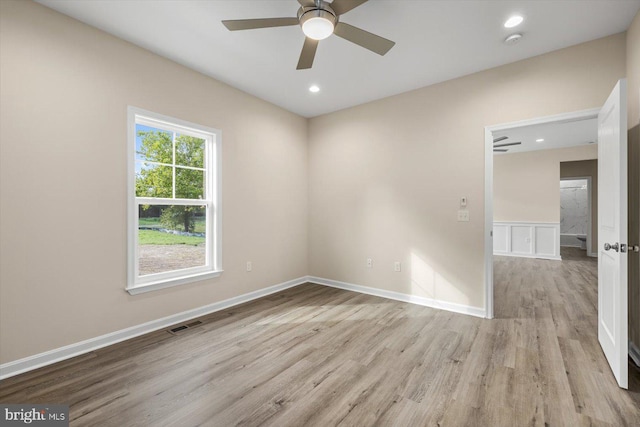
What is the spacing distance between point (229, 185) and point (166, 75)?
135cm

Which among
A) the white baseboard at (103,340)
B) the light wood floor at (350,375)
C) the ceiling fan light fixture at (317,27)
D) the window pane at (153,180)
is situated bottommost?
the light wood floor at (350,375)

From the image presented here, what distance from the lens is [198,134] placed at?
11.2 feet

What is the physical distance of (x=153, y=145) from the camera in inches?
119

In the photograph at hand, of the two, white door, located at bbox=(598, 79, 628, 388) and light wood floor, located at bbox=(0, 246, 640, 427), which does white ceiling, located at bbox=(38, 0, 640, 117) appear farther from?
light wood floor, located at bbox=(0, 246, 640, 427)

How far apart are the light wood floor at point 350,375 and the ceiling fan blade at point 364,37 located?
95.8 inches

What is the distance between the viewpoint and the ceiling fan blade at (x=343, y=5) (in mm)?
1845

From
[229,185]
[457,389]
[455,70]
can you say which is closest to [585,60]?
[455,70]

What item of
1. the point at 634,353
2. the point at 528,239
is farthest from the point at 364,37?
the point at 528,239

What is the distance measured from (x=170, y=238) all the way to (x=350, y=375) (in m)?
2.35

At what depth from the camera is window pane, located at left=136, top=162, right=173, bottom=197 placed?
2.92 metres

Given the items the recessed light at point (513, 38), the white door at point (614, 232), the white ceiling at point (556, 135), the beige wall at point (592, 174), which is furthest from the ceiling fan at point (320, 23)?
the beige wall at point (592, 174)

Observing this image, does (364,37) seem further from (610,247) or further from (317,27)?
(610,247)

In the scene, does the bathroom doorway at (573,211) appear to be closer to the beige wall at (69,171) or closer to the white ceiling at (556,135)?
the white ceiling at (556,135)

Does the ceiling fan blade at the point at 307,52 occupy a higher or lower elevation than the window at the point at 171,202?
higher
